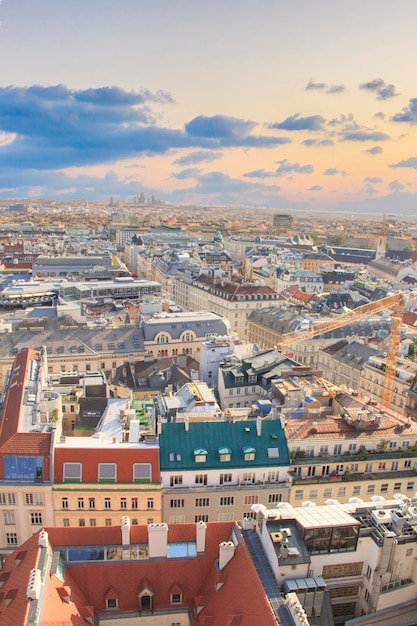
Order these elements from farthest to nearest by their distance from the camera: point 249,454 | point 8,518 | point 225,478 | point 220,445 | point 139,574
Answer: point 220,445
point 249,454
point 225,478
point 8,518
point 139,574

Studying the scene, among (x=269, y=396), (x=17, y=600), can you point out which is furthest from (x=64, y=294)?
(x=17, y=600)

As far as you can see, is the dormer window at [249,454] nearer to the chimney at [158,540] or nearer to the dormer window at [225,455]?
the dormer window at [225,455]

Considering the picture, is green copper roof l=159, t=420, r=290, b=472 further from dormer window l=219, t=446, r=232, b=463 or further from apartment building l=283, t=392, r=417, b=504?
apartment building l=283, t=392, r=417, b=504

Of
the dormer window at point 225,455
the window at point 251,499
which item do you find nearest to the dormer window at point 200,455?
the dormer window at point 225,455

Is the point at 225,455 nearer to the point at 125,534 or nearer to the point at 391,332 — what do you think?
the point at 125,534

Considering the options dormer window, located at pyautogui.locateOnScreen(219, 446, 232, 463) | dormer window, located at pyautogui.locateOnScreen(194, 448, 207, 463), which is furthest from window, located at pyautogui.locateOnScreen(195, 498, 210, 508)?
dormer window, located at pyautogui.locateOnScreen(219, 446, 232, 463)

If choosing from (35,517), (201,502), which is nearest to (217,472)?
(201,502)
